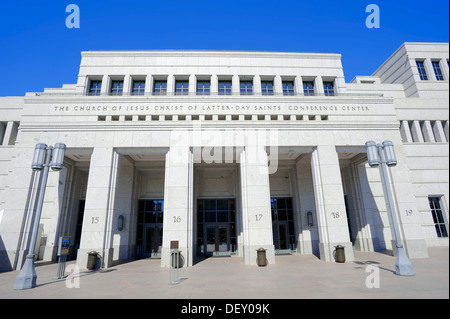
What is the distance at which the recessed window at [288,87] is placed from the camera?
71.3 ft

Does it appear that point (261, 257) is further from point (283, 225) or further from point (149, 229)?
point (149, 229)

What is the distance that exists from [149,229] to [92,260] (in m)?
6.55

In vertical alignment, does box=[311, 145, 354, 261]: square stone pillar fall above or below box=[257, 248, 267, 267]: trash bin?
above

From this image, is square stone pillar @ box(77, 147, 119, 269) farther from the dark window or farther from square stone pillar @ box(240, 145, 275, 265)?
the dark window

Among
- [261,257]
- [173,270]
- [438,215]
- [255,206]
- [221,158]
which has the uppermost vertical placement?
[221,158]

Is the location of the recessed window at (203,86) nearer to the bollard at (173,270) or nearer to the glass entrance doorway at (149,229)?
the glass entrance doorway at (149,229)

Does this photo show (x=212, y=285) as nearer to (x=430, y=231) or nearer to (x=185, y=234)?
(x=185, y=234)

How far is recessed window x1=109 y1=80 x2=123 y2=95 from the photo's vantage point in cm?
2095

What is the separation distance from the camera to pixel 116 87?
2120 centimetres

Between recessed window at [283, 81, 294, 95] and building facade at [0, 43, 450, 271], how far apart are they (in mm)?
210

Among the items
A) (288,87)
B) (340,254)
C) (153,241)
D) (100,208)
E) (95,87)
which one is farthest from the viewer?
(288,87)

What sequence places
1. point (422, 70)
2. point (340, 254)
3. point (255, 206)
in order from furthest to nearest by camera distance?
point (422, 70), point (255, 206), point (340, 254)

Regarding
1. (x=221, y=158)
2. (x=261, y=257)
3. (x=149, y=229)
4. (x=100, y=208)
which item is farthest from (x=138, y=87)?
(x=261, y=257)

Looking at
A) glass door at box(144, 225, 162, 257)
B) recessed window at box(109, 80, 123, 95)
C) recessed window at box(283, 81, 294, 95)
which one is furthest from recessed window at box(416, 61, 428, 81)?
glass door at box(144, 225, 162, 257)
